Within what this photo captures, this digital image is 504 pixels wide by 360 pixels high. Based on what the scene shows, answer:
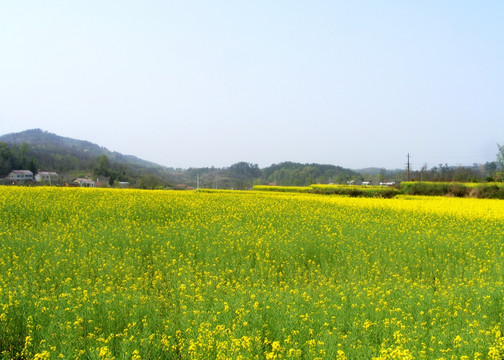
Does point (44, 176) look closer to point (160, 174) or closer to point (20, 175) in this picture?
point (20, 175)

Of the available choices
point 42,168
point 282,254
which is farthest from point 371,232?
point 42,168

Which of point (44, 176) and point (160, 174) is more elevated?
point (160, 174)

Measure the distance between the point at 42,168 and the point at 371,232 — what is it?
66262 millimetres

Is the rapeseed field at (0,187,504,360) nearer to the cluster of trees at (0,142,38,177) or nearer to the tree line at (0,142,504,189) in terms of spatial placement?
the tree line at (0,142,504,189)

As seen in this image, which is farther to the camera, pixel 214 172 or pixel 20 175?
pixel 214 172

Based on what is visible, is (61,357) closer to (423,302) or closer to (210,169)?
(423,302)

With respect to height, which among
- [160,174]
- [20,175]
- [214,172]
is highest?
[214,172]

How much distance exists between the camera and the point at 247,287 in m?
7.01

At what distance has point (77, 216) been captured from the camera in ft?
43.8

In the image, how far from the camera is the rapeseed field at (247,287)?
4492 mm

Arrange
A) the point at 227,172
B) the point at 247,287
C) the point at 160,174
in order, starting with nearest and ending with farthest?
1. the point at 247,287
2. the point at 227,172
3. the point at 160,174

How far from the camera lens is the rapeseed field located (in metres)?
4.49

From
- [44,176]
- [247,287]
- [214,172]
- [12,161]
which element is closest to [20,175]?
[12,161]

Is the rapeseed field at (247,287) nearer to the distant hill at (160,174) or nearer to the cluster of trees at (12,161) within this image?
the distant hill at (160,174)
